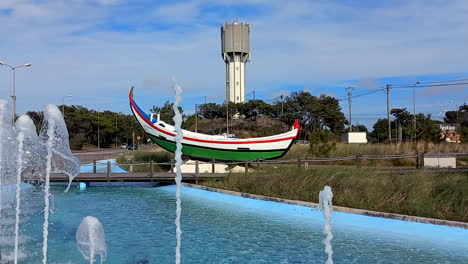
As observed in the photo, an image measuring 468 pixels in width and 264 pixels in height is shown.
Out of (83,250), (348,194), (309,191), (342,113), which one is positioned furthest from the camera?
(342,113)

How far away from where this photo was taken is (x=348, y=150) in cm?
2477

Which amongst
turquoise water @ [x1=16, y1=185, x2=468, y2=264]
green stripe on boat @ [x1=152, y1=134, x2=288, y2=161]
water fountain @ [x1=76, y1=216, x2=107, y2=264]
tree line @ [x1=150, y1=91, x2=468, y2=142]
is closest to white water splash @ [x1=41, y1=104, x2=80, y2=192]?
water fountain @ [x1=76, y1=216, x2=107, y2=264]

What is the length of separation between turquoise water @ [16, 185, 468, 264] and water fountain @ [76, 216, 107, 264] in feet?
2.51

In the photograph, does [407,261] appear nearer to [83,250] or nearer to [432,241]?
[432,241]

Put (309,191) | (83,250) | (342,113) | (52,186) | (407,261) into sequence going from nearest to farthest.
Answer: (83,250)
(407,261)
(309,191)
(52,186)
(342,113)

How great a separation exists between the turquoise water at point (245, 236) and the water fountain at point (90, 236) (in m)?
0.77

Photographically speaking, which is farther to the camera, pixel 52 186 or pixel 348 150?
pixel 348 150

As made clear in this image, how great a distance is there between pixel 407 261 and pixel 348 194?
4155 mm

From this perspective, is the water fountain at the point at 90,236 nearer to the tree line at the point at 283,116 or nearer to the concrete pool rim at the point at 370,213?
the concrete pool rim at the point at 370,213

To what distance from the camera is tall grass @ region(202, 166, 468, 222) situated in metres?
9.64

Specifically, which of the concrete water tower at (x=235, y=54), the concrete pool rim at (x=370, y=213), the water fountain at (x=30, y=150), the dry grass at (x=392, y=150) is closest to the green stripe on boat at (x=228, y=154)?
the dry grass at (x=392, y=150)

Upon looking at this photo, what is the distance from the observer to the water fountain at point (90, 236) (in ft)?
17.7

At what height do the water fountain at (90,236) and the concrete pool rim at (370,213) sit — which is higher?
the water fountain at (90,236)

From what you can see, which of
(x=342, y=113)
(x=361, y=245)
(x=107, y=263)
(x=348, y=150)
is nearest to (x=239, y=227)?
(x=361, y=245)
